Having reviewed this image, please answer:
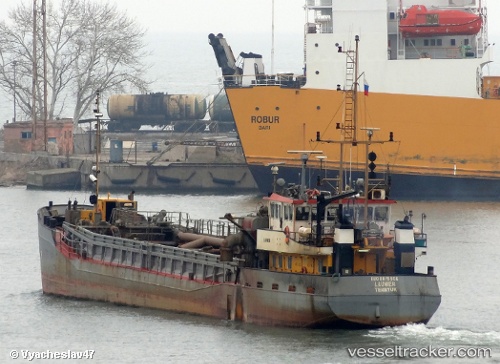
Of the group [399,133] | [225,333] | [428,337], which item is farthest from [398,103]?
[428,337]

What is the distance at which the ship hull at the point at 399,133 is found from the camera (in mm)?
60188

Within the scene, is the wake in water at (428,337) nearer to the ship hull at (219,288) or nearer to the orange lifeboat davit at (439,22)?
the ship hull at (219,288)

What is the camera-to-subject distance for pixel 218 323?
1404 inches

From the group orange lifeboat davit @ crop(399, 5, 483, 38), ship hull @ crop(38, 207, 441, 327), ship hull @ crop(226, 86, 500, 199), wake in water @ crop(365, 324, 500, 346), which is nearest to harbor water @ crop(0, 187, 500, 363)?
wake in water @ crop(365, 324, 500, 346)

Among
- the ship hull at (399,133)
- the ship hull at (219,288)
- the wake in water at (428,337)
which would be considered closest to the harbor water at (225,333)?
the wake in water at (428,337)

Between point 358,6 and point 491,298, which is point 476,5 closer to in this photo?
point 358,6

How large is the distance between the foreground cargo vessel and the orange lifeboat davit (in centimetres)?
4

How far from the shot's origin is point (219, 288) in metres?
36.0

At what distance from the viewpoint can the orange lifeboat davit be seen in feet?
197

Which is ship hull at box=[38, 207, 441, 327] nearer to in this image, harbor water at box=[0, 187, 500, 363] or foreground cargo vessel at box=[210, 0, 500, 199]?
harbor water at box=[0, 187, 500, 363]

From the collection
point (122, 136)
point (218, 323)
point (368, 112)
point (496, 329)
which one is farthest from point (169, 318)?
point (122, 136)

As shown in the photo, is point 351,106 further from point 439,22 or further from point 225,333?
point 439,22

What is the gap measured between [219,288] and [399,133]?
25.7 m

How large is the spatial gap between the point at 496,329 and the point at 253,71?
94.3 feet
